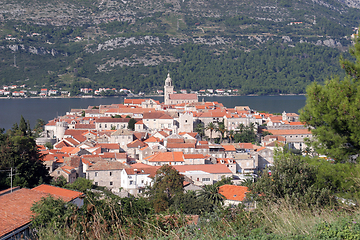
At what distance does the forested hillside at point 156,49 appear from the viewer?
152 meters

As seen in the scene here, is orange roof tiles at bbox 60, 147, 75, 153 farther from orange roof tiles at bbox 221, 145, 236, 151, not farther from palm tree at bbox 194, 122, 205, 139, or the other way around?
palm tree at bbox 194, 122, 205, 139

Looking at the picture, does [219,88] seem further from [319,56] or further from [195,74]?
[319,56]

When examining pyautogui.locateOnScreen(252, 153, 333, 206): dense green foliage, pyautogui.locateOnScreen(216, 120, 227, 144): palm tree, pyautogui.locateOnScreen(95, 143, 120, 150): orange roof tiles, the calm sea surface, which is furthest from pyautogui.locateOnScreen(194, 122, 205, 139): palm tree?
pyautogui.locateOnScreen(252, 153, 333, 206): dense green foliage

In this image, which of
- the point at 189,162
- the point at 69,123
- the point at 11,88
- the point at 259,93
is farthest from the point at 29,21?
the point at 189,162

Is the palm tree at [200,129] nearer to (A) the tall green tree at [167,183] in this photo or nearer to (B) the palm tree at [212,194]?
(A) the tall green tree at [167,183]

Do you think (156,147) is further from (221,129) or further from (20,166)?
(20,166)

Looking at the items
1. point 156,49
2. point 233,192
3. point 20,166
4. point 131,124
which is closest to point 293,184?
point 233,192

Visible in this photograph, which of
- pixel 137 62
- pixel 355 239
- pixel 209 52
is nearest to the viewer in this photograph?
pixel 355 239

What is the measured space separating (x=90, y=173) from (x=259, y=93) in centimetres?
13162

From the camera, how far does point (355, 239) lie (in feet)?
15.1

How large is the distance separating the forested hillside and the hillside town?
330 feet

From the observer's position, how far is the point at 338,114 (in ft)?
23.2

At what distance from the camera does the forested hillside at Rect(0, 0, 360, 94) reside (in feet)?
499

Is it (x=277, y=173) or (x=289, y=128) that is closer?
(x=277, y=173)
